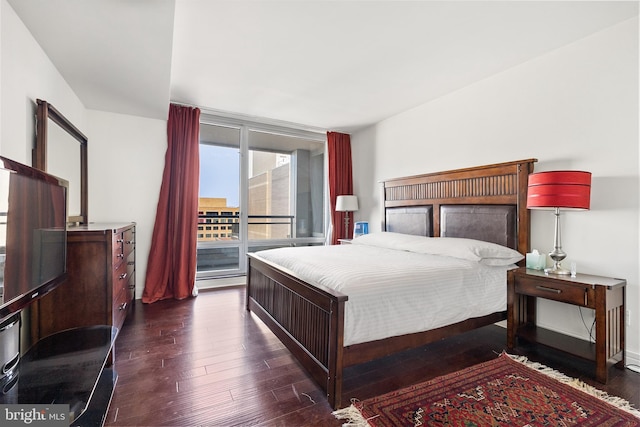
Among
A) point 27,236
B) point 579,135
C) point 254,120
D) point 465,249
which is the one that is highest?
point 254,120

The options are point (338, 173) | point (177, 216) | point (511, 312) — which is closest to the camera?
point (511, 312)

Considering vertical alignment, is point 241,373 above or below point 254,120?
below

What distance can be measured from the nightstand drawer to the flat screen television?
311cm

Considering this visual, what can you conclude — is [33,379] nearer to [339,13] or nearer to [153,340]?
[153,340]

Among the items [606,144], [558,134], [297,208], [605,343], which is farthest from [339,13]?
[297,208]

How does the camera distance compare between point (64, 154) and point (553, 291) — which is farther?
point (64, 154)

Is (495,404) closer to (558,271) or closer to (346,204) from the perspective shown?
(558,271)

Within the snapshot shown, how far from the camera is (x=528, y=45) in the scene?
8.30ft

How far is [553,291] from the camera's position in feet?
7.20

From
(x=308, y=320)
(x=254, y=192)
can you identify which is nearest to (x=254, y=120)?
(x=254, y=192)

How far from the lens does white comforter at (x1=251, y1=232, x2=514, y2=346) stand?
1.80 meters

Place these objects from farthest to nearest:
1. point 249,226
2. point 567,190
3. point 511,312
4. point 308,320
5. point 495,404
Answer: point 249,226 → point 511,312 → point 567,190 → point 308,320 → point 495,404

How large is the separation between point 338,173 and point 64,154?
3574 mm

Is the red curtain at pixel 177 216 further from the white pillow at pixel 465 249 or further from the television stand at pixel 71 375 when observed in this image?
the white pillow at pixel 465 249
